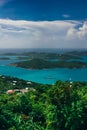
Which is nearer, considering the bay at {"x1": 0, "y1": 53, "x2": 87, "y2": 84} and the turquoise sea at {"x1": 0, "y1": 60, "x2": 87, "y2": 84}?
the bay at {"x1": 0, "y1": 53, "x2": 87, "y2": 84}

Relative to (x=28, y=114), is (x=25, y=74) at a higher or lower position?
higher

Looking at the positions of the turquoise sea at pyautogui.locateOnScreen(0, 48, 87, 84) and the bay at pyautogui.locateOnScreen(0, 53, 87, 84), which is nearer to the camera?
the bay at pyautogui.locateOnScreen(0, 53, 87, 84)

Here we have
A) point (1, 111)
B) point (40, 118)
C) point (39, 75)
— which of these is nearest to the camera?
point (1, 111)

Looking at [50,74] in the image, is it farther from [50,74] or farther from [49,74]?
[49,74]

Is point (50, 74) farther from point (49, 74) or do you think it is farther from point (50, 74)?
point (49, 74)

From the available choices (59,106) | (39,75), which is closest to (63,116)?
(59,106)

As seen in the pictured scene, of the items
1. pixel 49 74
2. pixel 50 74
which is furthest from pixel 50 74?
pixel 49 74

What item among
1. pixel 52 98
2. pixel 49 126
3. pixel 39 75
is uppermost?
pixel 39 75

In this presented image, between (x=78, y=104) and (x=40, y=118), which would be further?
(x=40, y=118)

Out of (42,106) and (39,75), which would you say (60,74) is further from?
(42,106)

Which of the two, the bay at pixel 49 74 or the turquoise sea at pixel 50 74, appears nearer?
the bay at pixel 49 74

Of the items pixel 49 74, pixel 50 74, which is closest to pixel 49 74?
pixel 49 74
